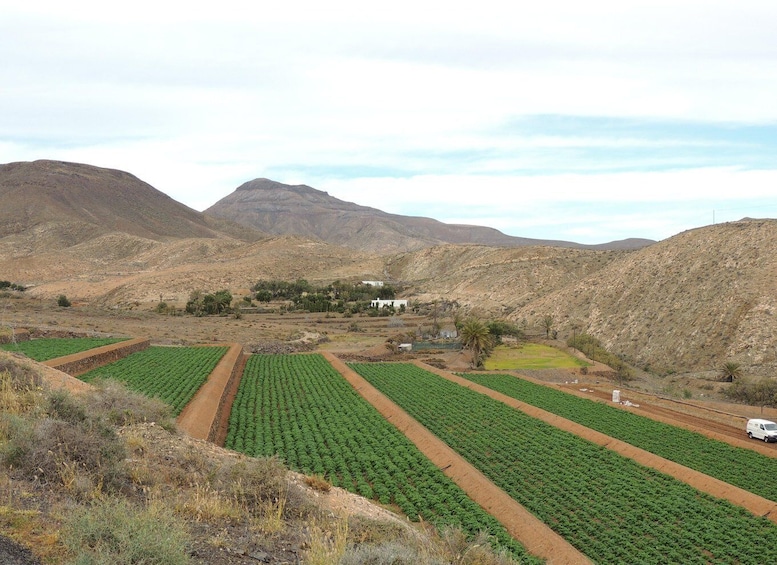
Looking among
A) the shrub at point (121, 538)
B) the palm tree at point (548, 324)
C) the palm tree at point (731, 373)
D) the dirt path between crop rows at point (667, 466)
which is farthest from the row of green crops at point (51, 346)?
the palm tree at point (731, 373)

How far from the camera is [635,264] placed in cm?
8281

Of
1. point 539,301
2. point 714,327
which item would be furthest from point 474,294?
point 714,327

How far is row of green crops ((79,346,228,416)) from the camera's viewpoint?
27542 mm

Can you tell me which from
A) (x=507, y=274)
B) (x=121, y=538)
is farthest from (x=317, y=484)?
(x=507, y=274)

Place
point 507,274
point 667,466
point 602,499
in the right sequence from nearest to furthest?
point 602,499 → point 667,466 → point 507,274

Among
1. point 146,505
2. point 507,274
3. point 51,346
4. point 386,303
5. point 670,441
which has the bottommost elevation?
point 670,441

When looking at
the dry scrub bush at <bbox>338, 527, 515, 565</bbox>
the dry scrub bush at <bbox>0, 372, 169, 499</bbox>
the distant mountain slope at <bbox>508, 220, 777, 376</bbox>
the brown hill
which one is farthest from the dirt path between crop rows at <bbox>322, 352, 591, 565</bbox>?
the brown hill

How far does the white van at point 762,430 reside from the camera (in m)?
27.2

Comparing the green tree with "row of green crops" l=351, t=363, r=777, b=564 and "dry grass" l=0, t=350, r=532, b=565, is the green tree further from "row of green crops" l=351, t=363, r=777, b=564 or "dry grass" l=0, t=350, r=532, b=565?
"dry grass" l=0, t=350, r=532, b=565

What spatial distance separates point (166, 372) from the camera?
34.1 meters

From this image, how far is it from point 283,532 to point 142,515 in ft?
8.32

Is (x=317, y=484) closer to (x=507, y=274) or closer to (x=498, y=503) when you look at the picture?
(x=498, y=503)

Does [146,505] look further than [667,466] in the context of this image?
No

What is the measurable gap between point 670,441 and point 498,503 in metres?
13.2
